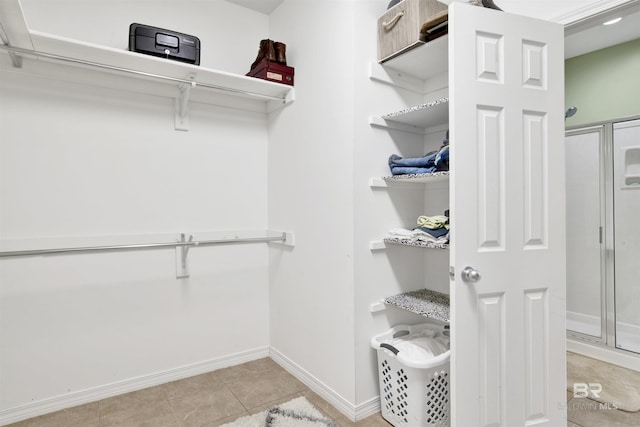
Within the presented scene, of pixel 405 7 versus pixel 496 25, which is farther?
pixel 405 7

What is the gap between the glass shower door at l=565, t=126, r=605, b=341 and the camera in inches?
72.5

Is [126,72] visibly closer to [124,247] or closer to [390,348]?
[124,247]

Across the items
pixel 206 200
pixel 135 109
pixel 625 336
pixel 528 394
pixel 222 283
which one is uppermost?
pixel 135 109

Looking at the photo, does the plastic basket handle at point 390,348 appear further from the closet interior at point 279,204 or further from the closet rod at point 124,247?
the closet rod at point 124,247

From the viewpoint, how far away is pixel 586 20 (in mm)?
1505

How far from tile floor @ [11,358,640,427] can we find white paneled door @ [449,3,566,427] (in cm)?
38

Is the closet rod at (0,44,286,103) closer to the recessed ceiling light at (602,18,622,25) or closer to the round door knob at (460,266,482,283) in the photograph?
the round door knob at (460,266,482,283)

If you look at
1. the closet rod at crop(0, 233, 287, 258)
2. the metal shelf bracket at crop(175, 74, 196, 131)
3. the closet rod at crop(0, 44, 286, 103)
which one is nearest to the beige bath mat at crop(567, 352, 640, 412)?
the closet rod at crop(0, 233, 287, 258)

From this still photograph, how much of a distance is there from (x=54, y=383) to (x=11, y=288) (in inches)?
23.6

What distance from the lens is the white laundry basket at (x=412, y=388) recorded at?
163cm

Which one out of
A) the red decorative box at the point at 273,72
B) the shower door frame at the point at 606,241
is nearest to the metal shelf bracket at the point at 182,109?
the red decorative box at the point at 273,72

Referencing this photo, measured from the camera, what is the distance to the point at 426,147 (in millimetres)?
2166

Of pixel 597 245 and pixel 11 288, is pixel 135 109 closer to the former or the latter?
pixel 11 288

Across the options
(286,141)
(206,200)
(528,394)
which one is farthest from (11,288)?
(528,394)
